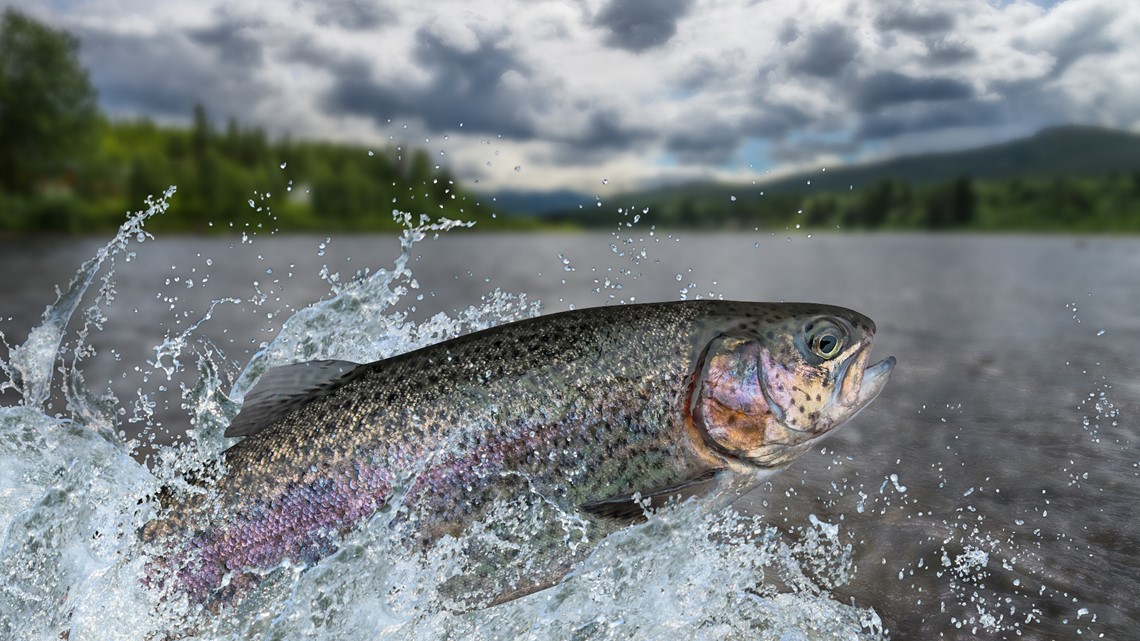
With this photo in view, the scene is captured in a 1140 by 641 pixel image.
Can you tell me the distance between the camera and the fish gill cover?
4.17 m

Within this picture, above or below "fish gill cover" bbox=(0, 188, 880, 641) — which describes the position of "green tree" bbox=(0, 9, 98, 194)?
above

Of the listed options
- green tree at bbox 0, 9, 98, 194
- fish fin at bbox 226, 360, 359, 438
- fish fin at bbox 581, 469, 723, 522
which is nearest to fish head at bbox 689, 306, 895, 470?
fish fin at bbox 581, 469, 723, 522

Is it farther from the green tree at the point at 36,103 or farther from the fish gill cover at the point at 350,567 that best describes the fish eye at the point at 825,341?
the green tree at the point at 36,103

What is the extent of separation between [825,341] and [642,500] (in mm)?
1183

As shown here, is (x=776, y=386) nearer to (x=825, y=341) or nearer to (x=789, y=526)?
(x=825, y=341)

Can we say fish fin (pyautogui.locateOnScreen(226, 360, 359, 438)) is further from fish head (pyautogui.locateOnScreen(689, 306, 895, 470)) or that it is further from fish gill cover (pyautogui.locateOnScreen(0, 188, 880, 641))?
fish head (pyautogui.locateOnScreen(689, 306, 895, 470))

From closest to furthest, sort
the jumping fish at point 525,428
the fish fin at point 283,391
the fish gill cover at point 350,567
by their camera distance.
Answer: the jumping fish at point 525,428
the fish gill cover at point 350,567
the fish fin at point 283,391

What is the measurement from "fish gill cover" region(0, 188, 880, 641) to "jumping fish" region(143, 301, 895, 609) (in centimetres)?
12

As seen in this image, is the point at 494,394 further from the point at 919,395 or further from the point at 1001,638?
the point at 919,395

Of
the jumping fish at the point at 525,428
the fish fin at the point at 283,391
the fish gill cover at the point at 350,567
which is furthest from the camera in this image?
the fish fin at the point at 283,391

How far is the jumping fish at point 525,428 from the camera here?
160 inches

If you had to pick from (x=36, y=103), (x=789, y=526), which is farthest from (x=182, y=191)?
A: (x=789, y=526)

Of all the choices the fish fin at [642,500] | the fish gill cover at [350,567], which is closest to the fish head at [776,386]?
the fish fin at [642,500]

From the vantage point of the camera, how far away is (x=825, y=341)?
4363mm
